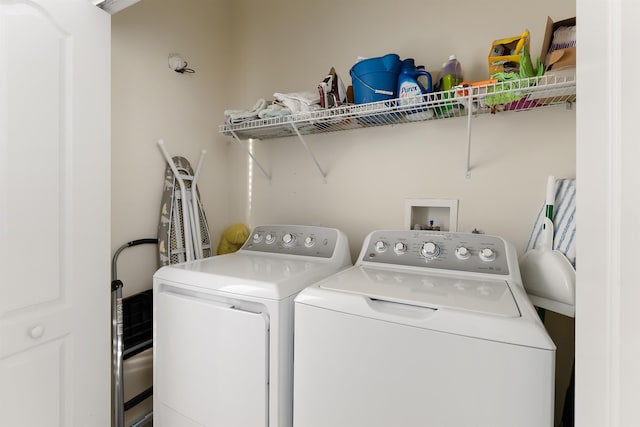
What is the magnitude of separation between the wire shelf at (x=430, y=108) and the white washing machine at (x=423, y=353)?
2.14ft

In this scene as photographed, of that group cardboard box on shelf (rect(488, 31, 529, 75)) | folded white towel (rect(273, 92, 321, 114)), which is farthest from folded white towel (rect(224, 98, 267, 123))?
cardboard box on shelf (rect(488, 31, 529, 75))

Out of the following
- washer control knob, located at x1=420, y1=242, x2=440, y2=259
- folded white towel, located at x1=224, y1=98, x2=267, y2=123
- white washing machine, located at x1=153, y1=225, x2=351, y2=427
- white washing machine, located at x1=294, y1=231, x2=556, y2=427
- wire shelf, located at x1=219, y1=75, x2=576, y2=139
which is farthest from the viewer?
folded white towel, located at x1=224, y1=98, x2=267, y2=123

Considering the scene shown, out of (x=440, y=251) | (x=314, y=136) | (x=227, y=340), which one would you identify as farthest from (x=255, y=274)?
(x=314, y=136)

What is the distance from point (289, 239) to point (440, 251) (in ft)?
2.61

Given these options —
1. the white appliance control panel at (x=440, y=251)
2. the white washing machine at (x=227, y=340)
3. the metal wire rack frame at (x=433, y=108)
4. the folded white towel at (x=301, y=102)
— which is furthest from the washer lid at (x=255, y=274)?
the folded white towel at (x=301, y=102)

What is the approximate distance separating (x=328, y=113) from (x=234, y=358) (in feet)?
3.99

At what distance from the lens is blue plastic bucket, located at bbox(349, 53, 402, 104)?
149 cm

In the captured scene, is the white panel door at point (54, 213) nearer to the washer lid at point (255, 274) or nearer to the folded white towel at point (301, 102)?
the washer lid at point (255, 274)

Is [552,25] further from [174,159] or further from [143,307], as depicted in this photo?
[143,307]

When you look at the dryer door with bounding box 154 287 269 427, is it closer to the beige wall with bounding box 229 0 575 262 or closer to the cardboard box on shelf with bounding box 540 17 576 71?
the beige wall with bounding box 229 0 575 262

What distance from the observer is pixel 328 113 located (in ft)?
5.20

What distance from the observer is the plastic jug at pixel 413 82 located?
4.67 feet

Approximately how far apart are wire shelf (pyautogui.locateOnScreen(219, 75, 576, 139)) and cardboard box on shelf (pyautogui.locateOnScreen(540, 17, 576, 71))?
0.18ft
